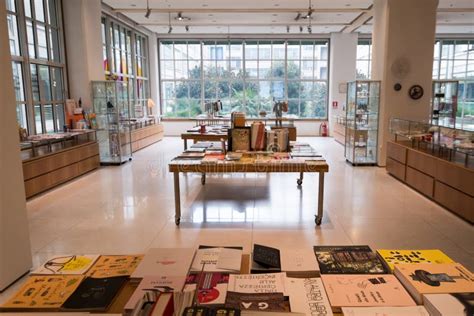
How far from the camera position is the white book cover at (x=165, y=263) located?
6.06 ft

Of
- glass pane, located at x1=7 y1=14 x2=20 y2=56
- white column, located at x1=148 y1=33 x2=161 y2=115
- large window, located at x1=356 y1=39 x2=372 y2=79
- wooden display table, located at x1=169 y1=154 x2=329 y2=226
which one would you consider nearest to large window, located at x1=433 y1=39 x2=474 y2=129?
large window, located at x1=356 y1=39 x2=372 y2=79

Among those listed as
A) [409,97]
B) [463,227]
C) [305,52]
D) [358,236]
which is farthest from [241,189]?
[305,52]

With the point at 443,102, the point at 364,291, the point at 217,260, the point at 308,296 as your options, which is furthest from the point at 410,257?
the point at 443,102

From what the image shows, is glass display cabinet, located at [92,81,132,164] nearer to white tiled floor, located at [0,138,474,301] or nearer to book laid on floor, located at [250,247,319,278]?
white tiled floor, located at [0,138,474,301]

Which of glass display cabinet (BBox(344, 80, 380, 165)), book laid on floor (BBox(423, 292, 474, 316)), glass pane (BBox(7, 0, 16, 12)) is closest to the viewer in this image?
book laid on floor (BBox(423, 292, 474, 316))

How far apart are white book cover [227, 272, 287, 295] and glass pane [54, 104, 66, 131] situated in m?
8.09

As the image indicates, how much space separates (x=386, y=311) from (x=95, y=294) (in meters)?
1.26

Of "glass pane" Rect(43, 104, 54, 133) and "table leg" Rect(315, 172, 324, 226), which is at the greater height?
"glass pane" Rect(43, 104, 54, 133)

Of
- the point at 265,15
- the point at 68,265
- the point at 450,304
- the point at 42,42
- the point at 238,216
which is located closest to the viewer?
the point at 450,304

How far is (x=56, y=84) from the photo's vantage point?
8.61m

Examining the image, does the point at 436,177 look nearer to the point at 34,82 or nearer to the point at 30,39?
the point at 34,82

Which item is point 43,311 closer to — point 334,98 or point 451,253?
point 451,253

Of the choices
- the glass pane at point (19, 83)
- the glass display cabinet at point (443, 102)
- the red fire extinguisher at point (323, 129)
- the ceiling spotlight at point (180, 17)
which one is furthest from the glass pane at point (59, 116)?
the red fire extinguisher at point (323, 129)

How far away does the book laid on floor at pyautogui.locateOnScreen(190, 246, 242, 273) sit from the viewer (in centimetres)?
189
